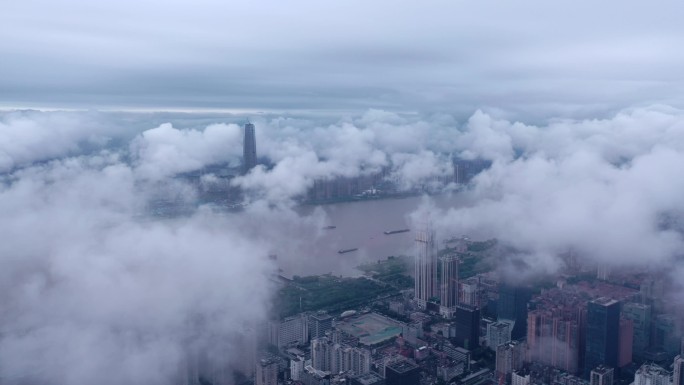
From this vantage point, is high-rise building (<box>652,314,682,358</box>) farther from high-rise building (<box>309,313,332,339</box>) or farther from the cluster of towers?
high-rise building (<box>309,313,332,339</box>)

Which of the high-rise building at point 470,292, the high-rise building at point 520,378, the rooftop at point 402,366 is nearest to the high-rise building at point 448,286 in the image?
the high-rise building at point 470,292

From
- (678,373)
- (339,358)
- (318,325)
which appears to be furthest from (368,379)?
(678,373)

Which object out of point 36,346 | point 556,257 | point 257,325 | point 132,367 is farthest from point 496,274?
point 36,346

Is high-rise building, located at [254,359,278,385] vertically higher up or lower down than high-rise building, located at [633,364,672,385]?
higher up

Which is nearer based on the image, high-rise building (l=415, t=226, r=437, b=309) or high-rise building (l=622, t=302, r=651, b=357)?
high-rise building (l=622, t=302, r=651, b=357)

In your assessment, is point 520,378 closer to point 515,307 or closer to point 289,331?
point 515,307

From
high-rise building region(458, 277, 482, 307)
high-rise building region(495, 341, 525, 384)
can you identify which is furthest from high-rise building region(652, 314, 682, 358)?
high-rise building region(458, 277, 482, 307)
